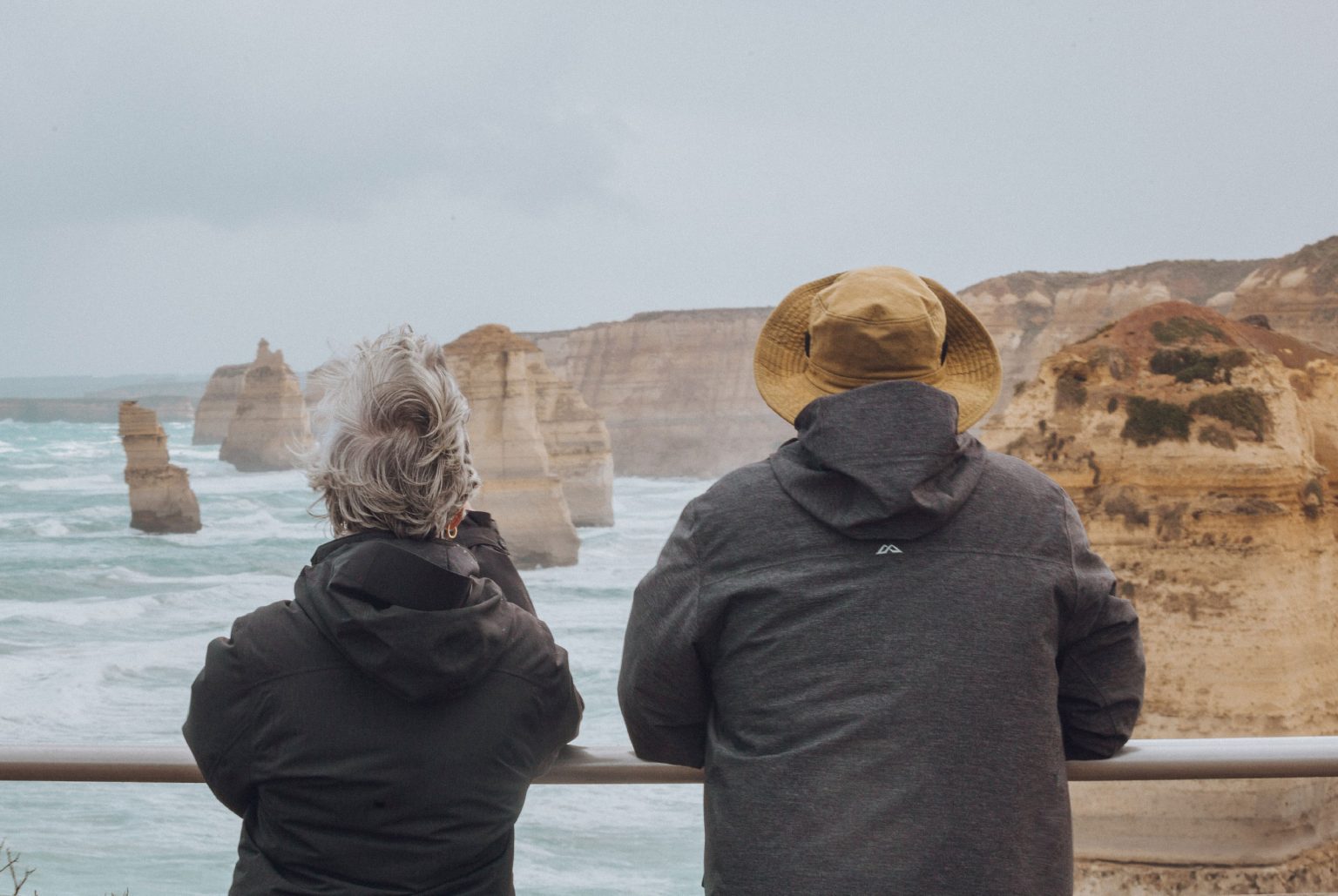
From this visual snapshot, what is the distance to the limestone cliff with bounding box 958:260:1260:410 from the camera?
48.8m

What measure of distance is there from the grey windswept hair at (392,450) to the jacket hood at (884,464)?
1.68ft

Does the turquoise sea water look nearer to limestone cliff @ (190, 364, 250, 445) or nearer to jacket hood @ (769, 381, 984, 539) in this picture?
jacket hood @ (769, 381, 984, 539)

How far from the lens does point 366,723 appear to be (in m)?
1.70

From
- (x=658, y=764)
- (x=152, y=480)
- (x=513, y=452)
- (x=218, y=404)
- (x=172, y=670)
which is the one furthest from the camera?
(x=218, y=404)

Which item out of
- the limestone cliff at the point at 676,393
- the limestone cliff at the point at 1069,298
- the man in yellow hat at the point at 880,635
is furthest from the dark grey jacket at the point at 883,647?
the limestone cliff at the point at 676,393

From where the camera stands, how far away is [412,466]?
175cm

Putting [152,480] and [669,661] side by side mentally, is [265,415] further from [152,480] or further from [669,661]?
[669,661]

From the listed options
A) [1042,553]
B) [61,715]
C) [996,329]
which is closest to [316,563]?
[1042,553]

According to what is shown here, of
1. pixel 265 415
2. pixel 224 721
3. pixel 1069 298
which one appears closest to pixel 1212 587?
pixel 224 721

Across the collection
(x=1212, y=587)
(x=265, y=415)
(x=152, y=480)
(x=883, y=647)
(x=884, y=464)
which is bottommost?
(x=152, y=480)

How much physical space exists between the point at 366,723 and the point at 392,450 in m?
0.40

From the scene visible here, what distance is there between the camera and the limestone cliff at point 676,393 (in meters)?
82.3

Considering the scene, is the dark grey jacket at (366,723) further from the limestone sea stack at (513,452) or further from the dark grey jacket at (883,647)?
the limestone sea stack at (513,452)

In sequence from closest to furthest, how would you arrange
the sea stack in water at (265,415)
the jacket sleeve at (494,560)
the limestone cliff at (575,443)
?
the jacket sleeve at (494,560)
the limestone cliff at (575,443)
the sea stack in water at (265,415)
